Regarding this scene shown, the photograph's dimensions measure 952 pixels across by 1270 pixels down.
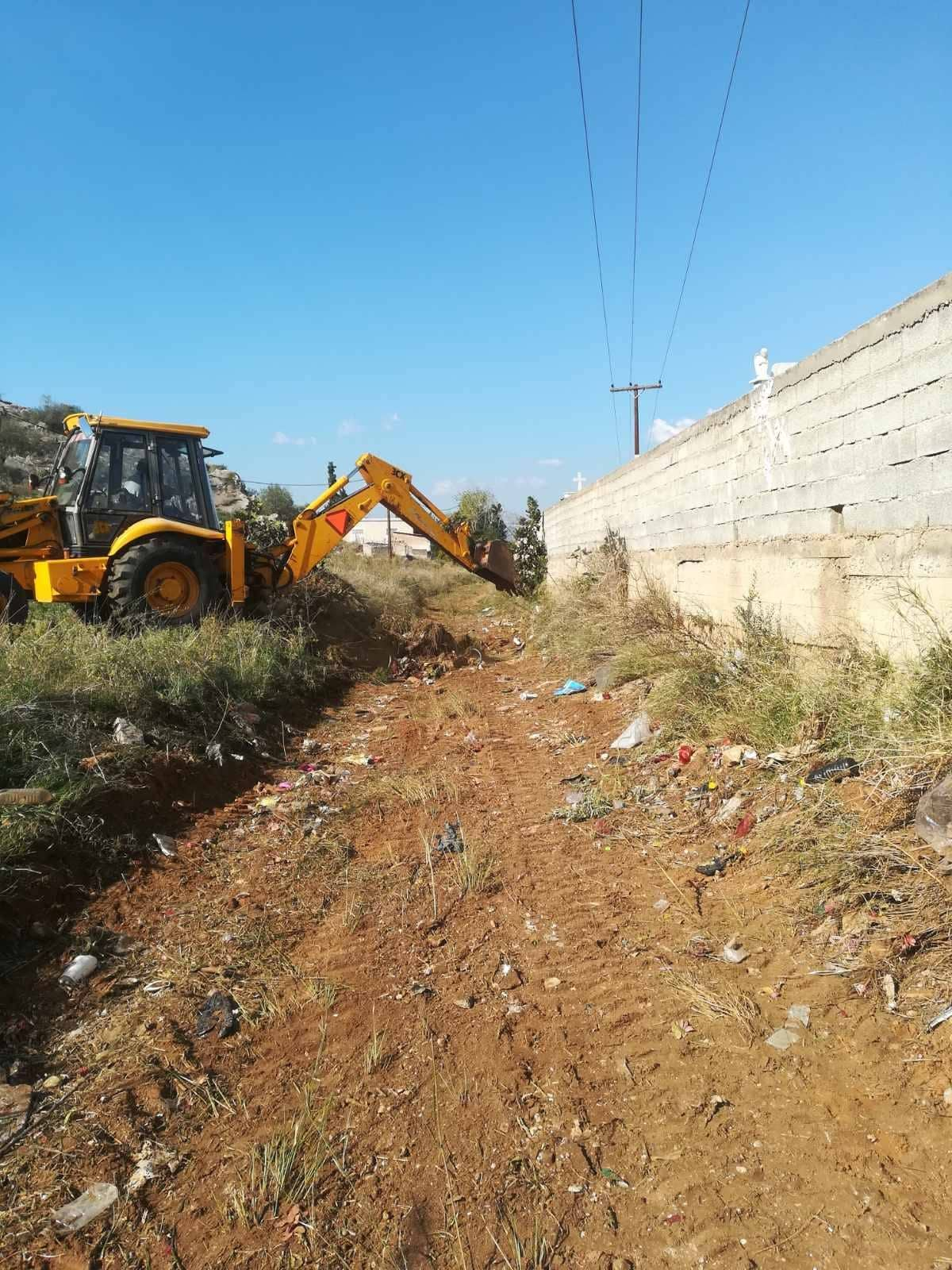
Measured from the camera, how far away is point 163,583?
755 cm

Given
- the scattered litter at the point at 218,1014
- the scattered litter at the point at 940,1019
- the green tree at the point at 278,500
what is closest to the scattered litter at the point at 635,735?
the scattered litter at the point at 940,1019

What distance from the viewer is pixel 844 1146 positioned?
1.96 metres

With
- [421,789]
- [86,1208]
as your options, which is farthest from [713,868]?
[86,1208]

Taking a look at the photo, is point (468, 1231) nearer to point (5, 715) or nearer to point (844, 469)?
point (5, 715)

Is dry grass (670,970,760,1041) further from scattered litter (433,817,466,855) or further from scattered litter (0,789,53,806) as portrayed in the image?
scattered litter (0,789,53,806)

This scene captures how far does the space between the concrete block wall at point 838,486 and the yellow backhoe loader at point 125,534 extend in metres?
5.02

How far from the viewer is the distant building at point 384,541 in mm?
28698

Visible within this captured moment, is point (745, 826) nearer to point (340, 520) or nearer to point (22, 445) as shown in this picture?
point (340, 520)

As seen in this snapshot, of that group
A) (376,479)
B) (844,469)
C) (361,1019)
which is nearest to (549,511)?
(376,479)

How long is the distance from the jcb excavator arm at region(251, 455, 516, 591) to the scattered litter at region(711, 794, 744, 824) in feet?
20.9

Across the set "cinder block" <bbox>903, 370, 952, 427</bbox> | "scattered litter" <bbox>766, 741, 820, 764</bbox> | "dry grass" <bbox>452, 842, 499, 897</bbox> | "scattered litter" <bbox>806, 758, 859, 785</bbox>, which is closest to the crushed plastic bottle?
"scattered litter" <bbox>806, 758, 859, 785</bbox>

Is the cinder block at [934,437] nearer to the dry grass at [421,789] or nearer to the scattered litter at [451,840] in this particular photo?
the scattered litter at [451,840]

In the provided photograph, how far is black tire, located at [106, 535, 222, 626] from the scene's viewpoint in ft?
23.2

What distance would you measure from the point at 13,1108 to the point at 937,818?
3.24 metres
